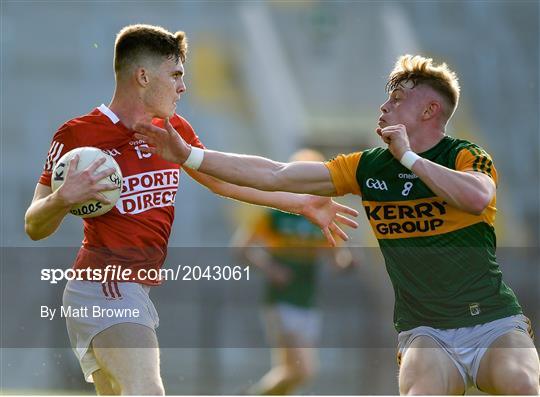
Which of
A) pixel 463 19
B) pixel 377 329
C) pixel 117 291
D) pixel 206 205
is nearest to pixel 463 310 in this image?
pixel 117 291

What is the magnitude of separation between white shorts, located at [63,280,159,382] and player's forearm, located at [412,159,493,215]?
1.64 m

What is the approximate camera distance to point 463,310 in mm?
5910

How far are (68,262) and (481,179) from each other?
10.3m

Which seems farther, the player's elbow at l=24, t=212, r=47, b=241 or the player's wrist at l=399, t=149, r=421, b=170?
the player's elbow at l=24, t=212, r=47, b=241

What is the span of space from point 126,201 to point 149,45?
95cm

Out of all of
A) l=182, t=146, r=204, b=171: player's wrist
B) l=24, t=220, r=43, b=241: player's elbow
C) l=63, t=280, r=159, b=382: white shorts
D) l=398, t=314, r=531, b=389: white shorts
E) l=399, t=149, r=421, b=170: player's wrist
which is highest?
l=182, t=146, r=204, b=171: player's wrist

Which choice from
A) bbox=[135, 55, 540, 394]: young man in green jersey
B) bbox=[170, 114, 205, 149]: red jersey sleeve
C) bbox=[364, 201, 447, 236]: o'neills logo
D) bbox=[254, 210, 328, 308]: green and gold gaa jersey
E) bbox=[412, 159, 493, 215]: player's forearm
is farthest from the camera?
bbox=[254, 210, 328, 308]: green and gold gaa jersey

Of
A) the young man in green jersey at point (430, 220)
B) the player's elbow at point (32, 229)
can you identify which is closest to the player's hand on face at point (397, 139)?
the young man in green jersey at point (430, 220)

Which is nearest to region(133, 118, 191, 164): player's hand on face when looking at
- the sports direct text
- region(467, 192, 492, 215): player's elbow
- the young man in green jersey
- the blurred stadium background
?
the young man in green jersey

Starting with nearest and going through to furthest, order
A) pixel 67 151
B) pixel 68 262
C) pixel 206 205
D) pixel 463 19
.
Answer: pixel 67 151 → pixel 68 262 → pixel 206 205 → pixel 463 19

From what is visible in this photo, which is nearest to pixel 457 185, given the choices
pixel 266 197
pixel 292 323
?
pixel 266 197

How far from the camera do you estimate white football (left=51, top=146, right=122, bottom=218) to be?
5840mm

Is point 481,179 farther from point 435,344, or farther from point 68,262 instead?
point 68,262

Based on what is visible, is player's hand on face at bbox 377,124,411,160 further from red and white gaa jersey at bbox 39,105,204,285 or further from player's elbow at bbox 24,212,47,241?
player's elbow at bbox 24,212,47,241
